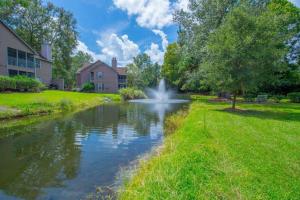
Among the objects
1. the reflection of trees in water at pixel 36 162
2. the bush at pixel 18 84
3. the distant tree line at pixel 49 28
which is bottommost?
the reflection of trees in water at pixel 36 162

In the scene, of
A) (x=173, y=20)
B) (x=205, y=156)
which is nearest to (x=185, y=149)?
(x=205, y=156)

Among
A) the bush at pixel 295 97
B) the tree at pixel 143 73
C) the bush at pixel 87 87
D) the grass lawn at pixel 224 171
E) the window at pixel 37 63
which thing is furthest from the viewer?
the tree at pixel 143 73

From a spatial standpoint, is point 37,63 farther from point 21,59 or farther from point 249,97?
point 249,97

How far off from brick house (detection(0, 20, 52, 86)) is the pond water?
22128 mm

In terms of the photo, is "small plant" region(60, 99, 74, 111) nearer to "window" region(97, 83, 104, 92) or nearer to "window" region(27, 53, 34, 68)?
"window" region(27, 53, 34, 68)

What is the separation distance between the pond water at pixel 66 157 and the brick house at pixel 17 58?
72.6ft

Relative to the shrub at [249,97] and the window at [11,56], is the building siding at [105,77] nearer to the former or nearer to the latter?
the window at [11,56]

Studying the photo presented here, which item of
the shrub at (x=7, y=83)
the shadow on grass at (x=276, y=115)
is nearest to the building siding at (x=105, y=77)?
the shrub at (x=7, y=83)

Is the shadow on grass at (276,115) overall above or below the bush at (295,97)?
below

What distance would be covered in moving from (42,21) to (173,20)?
32170 millimetres

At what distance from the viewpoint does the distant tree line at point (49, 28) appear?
46.6 metres

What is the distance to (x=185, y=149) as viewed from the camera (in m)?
7.04

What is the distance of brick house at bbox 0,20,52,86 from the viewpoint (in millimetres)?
30312

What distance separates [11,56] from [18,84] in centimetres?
819
